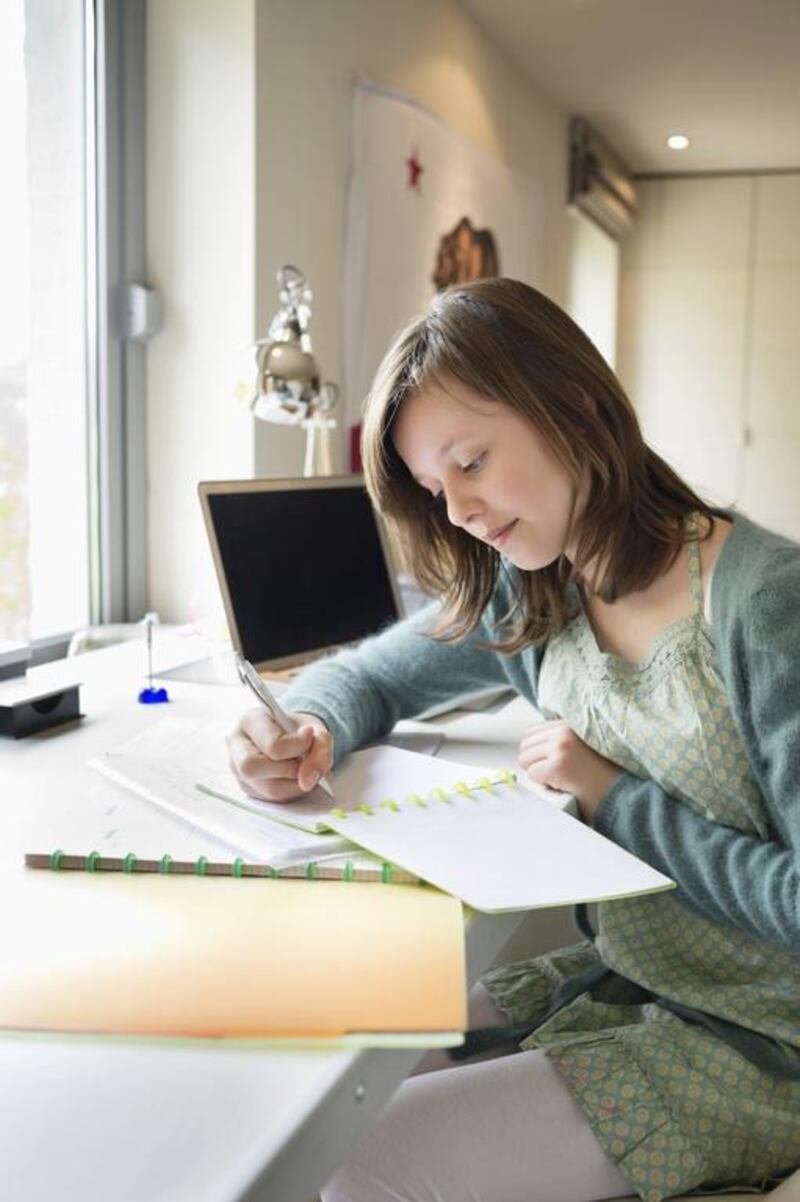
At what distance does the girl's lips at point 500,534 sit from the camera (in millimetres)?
1073

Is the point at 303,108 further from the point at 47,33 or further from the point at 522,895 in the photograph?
the point at 522,895

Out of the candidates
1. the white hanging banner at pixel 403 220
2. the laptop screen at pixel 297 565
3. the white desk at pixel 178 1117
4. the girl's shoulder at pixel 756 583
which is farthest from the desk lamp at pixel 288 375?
the white desk at pixel 178 1117

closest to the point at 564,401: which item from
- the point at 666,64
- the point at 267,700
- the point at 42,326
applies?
the point at 267,700

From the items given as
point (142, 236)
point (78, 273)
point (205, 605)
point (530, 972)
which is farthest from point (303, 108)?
point (530, 972)

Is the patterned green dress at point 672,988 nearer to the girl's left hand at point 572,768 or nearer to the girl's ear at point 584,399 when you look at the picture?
the girl's left hand at point 572,768

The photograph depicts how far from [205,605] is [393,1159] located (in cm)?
135

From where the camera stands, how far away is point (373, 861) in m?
0.86

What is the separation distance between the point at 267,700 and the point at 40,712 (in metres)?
0.40

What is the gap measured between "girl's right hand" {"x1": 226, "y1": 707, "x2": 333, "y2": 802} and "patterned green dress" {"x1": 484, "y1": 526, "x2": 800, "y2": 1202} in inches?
9.6

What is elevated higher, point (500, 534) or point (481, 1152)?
point (500, 534)

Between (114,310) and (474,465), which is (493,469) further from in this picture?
(114,310)

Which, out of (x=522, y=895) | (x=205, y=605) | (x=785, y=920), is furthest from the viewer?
(x=205, y=605)

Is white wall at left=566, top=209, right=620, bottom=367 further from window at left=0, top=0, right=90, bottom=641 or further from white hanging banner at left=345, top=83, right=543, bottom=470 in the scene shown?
window at left=0, top=0, right=90, bottom=641

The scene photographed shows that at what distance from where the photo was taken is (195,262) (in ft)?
6.91
